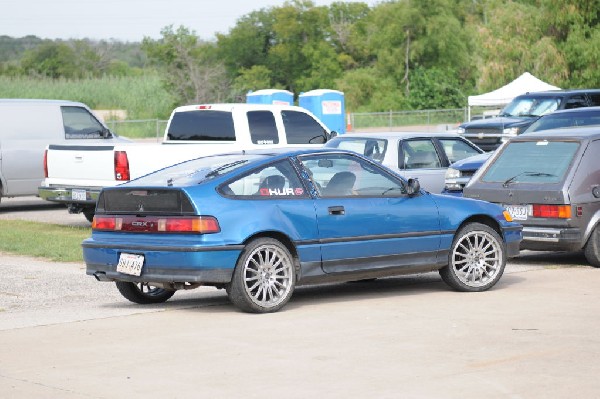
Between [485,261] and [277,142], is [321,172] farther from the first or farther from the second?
[277,142]

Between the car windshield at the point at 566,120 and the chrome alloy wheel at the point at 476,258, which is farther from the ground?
the car windshield at the point at 566,120

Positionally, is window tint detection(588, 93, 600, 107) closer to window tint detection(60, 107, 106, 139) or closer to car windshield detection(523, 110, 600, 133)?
car windshield detection(523, 110, 600, 133)

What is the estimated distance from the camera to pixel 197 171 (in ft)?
36.2

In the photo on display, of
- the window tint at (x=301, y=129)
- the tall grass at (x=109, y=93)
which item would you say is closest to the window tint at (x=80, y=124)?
the window tint at (x=301, y=129)

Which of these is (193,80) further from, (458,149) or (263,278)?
(263,278)

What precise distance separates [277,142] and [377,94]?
6412 cm

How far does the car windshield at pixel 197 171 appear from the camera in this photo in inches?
422

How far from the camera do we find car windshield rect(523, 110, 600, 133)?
64.0 feet

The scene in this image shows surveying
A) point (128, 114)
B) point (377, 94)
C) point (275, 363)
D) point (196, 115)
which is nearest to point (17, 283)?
point (275, 363)

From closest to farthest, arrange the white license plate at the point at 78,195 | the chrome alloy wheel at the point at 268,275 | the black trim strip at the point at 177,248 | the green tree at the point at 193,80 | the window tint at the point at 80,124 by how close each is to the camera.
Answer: the black trim strip at the point at 177,248, the chrome alloy wheel at the point at 268,275, the white license plate at the point at 78,195, the window tint at the point at 80,124, the green tree at the point at 193,80

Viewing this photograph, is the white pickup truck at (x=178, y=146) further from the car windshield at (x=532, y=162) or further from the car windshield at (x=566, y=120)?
the car windshield at (x=532, y=162)

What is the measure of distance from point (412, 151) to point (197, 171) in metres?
7.14

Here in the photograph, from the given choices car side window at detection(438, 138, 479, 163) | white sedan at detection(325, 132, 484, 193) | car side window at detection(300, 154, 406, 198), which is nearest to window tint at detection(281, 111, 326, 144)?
white sedan at detection(325, 132, 484, 193)

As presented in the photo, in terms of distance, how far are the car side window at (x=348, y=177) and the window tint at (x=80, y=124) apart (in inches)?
481
